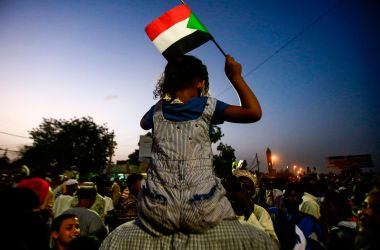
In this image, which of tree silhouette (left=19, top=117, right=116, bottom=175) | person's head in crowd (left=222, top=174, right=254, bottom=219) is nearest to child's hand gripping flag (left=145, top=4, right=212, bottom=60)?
person's head in crowd (left=222, top=174, right=254, bottom=219)

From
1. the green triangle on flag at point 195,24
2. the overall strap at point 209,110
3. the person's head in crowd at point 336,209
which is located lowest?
the person's head in crowd at point 336,209

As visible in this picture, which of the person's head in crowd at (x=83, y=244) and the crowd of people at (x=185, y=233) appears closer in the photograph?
the crowd of people at (x=185, y=233)

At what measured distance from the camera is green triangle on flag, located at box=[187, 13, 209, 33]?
2.22 meters

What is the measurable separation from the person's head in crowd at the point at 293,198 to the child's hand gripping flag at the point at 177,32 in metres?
4.59

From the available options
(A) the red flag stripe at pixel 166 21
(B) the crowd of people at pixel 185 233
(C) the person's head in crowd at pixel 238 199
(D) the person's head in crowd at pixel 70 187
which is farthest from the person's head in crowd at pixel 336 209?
(D) the person's head in crowd at pixel 70 187

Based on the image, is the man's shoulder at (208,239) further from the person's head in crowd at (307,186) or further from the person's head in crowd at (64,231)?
the person's head in crowd at (307,186)

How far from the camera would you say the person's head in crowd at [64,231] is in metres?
3.63

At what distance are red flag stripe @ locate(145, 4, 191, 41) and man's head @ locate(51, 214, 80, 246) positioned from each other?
3.01 metres

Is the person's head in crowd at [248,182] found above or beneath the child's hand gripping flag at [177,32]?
beneath

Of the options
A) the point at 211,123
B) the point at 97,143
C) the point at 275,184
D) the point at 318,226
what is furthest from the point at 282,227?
the point at 97,143

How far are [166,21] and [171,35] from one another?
209 millimetres

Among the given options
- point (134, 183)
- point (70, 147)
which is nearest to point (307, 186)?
point (134, 183)

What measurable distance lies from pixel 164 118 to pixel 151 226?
22.8 inches

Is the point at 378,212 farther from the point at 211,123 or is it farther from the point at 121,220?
the point at 121,220
